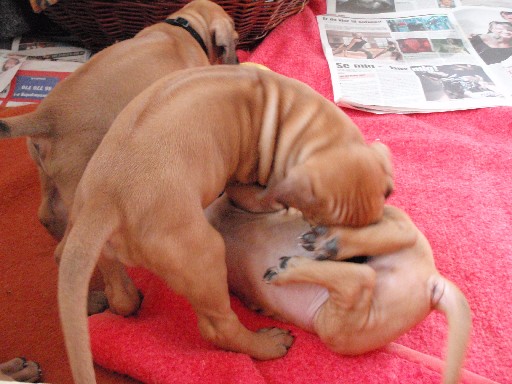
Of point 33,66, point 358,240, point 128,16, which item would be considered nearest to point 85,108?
point 358,240

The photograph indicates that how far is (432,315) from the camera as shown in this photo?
1563 millimetres

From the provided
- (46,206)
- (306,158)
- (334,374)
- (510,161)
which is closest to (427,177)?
(510,161)

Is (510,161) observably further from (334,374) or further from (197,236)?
(197,236)

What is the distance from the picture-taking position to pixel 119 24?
8.42 ft

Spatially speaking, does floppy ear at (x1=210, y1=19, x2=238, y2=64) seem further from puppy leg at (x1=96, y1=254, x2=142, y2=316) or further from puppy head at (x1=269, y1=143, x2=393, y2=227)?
puppy leg at (x1=96, y1=254, x2=142, y2=316)

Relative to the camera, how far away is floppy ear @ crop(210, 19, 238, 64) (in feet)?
6.53

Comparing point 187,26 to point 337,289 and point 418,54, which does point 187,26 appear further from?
point 418,54

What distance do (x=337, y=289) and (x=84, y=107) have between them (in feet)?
2.74

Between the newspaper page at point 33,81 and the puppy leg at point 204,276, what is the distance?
1596 mm

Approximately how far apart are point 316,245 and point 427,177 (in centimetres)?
85

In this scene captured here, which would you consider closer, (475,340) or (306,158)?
(306,158)

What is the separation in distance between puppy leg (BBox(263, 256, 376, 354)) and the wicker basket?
60.7 inches

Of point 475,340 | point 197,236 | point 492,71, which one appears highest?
point 197,236

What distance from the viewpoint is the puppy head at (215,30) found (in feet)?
6.54
